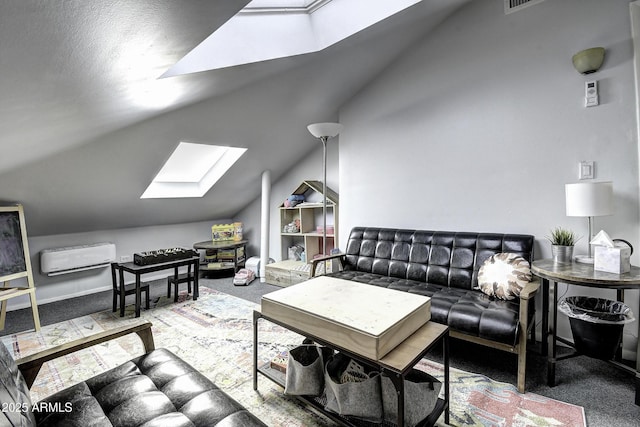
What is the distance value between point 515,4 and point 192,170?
3.91 m

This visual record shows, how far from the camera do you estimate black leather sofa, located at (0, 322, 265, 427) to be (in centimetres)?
102

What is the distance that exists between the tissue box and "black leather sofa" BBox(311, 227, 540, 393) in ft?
1.18

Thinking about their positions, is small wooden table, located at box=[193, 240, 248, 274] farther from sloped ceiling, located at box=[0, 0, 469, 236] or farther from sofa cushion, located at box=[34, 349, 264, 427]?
sofa cushion, located at box=[34, 349, 264, 427]

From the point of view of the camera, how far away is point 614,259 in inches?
65.4

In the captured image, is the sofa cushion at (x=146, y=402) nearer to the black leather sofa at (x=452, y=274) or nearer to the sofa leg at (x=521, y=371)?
the black leather sofa at (x=452, y=274)

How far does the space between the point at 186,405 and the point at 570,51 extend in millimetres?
3262

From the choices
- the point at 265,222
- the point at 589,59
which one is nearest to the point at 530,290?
the point at 589,59

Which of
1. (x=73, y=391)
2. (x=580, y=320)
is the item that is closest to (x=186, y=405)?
(x=73, y=391)

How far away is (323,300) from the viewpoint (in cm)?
154

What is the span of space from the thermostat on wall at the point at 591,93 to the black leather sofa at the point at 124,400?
9.37 feet

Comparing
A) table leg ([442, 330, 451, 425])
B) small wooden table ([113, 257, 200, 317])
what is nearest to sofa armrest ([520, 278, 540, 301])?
table leg ([442, 330, 451, 425])

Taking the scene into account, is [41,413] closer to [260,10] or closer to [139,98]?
[139,98]

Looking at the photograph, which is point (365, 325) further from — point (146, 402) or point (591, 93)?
point (591, 93)

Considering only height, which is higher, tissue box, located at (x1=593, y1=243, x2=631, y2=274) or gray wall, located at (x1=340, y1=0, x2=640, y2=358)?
gray wall, located at (x1=340, y1=0, x2=640, y2=358)
